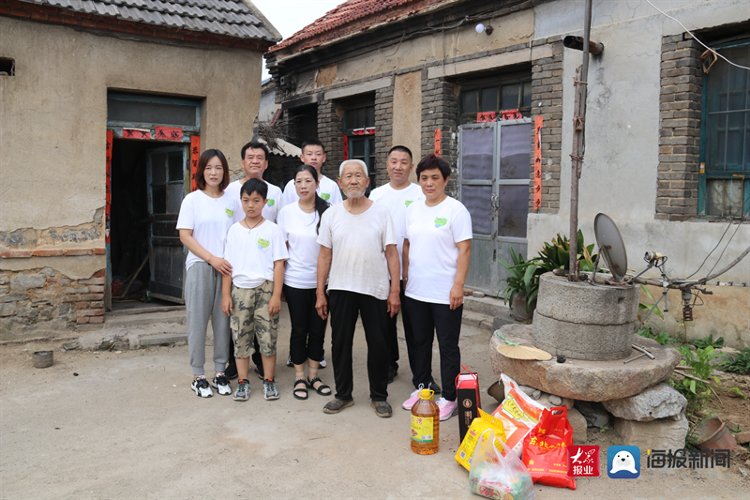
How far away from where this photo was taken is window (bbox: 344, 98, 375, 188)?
10094 millimetres

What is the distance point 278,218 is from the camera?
16.2ft

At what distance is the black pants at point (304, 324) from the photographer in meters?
4.82

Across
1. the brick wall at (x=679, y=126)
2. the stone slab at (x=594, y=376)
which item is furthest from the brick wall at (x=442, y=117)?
the stone slab at (x=594, y=376)

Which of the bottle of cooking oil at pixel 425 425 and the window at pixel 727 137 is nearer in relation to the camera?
the bottle of cooking oil at pixel 425 425

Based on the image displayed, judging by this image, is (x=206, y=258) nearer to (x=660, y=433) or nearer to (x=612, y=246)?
(x=612, y=246)

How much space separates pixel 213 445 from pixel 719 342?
456 cm

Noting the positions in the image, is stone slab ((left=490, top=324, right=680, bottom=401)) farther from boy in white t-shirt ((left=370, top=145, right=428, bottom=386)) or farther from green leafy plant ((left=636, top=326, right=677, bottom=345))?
green leafy plant ((left=636, top=326, right=677, bottom=345))

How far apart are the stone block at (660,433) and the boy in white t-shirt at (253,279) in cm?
255

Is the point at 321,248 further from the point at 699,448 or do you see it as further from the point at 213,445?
the point at 699,448

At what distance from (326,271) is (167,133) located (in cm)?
348

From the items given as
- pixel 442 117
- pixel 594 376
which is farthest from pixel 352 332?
pixel 442 117

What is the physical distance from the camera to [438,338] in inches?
176

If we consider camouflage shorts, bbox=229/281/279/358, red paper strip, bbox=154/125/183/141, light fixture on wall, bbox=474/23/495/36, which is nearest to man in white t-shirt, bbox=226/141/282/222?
camouflage shorts, bbox=229/281/279/358

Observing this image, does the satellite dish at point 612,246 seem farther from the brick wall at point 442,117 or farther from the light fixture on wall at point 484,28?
the brick wall at point 442,117
